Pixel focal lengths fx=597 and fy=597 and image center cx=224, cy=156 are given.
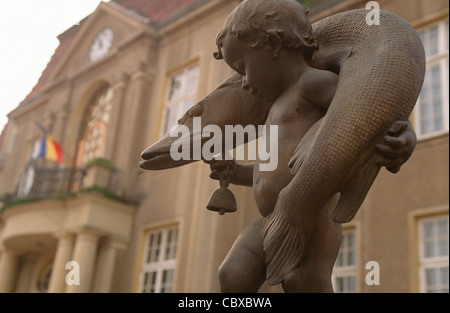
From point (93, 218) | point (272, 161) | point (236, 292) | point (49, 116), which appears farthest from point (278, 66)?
point (49, 116)

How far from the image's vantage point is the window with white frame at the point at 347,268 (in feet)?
36.1

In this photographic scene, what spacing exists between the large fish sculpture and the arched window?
15.3 m

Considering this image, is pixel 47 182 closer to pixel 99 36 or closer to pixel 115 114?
pixel 115 114

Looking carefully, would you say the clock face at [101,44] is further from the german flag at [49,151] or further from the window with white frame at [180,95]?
the window with white frame at [180,95]

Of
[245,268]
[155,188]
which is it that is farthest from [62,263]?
[245,268]

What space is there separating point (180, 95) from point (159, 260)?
4425 mm

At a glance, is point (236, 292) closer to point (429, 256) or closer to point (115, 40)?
point (429, 256)

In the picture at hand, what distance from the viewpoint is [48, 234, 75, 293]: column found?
44.5ft

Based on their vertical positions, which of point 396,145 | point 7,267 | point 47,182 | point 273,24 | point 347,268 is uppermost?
point 47,182

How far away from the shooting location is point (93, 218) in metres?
13.8

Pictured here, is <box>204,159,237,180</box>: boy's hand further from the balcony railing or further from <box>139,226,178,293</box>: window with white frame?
the balcony railing

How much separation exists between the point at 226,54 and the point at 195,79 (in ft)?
43.3

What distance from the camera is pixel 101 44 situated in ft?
63.0

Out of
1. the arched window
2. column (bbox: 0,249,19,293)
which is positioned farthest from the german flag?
column (bbox: 0,249,19,293)
